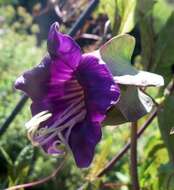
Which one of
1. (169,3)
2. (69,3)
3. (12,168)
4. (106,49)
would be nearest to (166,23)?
(169,3)

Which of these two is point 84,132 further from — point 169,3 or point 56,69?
point 169,3

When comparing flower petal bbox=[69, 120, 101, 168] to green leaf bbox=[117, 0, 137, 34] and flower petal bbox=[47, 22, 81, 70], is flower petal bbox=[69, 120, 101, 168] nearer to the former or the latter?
flower petal bbox=[47, 22, 81, 70]

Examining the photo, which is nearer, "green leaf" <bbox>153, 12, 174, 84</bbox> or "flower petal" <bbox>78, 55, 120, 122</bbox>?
"flower petal" <bbox>78, 55, 120, 122</bbox>

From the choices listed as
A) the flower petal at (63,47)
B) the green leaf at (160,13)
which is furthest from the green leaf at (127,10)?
the flower petal at (63,47)

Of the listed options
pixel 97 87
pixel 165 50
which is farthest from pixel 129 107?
pixel 165 50

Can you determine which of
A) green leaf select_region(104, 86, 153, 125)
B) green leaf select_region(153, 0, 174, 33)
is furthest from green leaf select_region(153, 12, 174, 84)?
green leaf select_region(104, 86, 153, 125)

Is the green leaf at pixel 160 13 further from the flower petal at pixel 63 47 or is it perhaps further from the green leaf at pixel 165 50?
the flower petal at pixel 63 47

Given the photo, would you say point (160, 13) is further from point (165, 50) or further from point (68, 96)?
point (68, 96)
